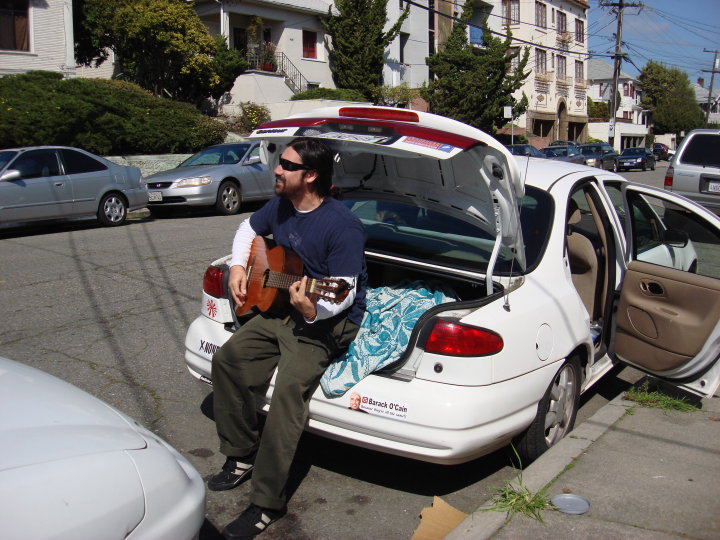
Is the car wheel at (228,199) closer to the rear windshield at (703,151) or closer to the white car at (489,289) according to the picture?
the rear windshield at (703,151)

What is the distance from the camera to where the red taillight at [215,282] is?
4.27 metres

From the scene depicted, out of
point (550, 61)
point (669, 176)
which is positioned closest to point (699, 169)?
point (669, 176)

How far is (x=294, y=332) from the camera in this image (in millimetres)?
3736

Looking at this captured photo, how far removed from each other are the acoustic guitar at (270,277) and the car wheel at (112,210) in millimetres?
10059

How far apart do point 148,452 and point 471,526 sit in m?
1.49

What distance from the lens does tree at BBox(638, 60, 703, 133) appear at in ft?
273

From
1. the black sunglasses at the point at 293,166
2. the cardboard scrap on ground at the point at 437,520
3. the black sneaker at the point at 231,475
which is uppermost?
the black sunglasses at the point at 293,166

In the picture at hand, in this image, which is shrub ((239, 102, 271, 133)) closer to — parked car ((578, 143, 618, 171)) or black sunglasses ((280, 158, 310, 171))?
parked car ((578, 143, 618, 171))

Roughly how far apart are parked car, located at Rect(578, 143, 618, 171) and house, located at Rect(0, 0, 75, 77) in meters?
24.7

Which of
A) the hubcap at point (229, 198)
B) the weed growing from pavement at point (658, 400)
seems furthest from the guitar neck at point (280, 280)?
the hubcap at point (229, 198)

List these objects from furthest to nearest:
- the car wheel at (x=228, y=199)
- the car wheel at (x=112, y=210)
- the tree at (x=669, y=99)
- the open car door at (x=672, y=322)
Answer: the tree at (x=669, y=99)
the car wheel at (x=228, y=199)
the car wheel at (x=112, y=210)
the open car door at (x=672, y=322)

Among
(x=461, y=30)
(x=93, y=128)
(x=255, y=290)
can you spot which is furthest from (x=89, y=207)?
(x=461, y=30)

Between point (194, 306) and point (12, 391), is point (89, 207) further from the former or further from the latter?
point (12, 391)

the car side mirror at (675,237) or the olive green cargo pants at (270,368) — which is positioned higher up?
the car side mirror at (675,237)
